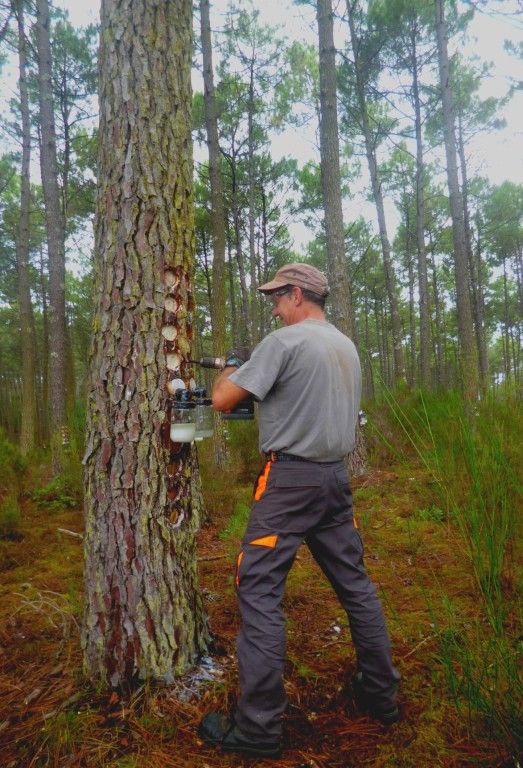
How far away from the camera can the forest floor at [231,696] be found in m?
1.63

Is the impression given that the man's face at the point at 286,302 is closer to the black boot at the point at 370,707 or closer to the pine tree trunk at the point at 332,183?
the black boot at the point at 370,707

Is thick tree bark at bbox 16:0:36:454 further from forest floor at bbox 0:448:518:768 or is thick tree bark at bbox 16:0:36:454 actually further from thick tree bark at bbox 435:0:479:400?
thick tree bark at bbox 435:0:479:400

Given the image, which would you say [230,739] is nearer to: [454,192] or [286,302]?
[286,302]

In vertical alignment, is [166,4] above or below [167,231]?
above

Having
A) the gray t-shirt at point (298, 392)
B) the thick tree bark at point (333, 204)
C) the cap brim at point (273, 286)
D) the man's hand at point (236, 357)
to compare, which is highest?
the thick tree bark at point (333, 204)

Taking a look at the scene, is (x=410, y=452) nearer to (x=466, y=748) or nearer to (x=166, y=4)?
(x=466, y=748)

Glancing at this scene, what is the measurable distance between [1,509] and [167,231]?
10.6 ft

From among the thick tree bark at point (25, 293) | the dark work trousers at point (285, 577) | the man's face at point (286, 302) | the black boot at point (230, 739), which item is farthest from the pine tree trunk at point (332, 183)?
the thick tree bark at point (25, 293)

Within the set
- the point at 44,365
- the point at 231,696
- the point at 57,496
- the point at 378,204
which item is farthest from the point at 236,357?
the point at 44,365

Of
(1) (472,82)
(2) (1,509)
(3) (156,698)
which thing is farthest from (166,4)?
(1) (472,82)

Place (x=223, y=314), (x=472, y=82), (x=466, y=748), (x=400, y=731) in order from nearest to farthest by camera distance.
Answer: (x=466, y=748) → (x=400, y=731) → (x=223, y=314) → (x=472, y=82)

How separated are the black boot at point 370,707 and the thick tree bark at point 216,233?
4.62 metres

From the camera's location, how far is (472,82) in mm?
12797

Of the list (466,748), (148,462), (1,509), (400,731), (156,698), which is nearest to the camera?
(466,748)
